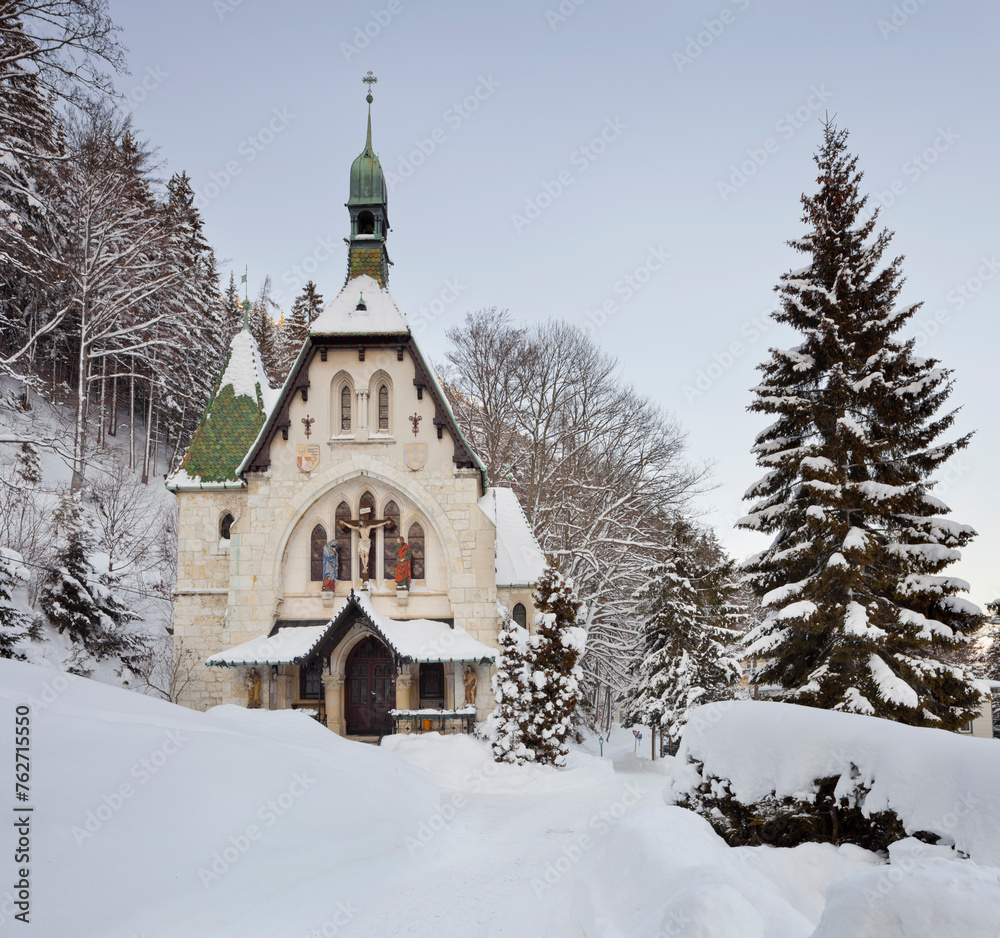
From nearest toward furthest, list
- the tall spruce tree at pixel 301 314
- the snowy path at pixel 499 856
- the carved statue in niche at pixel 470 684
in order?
the snowy path at pixel 499 856 → the carved statue in niche at pixel 470 684 → the tall spruce tree at pixel 301 314

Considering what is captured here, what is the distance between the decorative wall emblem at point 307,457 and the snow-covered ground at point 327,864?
12.1 metres

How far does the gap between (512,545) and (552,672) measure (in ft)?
25.2

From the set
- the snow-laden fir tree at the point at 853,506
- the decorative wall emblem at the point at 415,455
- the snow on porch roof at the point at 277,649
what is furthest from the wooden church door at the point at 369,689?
the snow-laden fir tree at the point at 853,506

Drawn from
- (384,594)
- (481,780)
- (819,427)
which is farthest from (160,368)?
(819,427)

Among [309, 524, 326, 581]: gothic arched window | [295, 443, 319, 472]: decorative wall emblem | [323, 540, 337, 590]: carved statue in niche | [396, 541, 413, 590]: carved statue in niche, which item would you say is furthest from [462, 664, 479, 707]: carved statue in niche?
[295, 443, 319, 472]: decorative wall emblem

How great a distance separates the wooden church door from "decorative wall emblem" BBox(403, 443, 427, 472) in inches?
200

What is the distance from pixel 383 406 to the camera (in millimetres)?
21984

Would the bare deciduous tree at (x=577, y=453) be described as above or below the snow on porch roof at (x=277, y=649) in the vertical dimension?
above

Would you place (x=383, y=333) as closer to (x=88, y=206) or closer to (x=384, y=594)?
(x=384, y=594)

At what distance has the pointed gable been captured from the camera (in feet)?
74.7

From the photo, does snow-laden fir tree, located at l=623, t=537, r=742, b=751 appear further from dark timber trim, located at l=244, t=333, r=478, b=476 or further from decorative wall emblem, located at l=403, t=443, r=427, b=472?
decorative wall emblem, located at l=403, t=443, r=427, b=472

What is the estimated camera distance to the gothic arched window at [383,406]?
2189cm

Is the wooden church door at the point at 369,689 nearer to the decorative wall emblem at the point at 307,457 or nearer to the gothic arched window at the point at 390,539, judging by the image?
the gothic arched window at the point at 390,539

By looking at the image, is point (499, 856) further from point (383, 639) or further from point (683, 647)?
point (683, 647)
